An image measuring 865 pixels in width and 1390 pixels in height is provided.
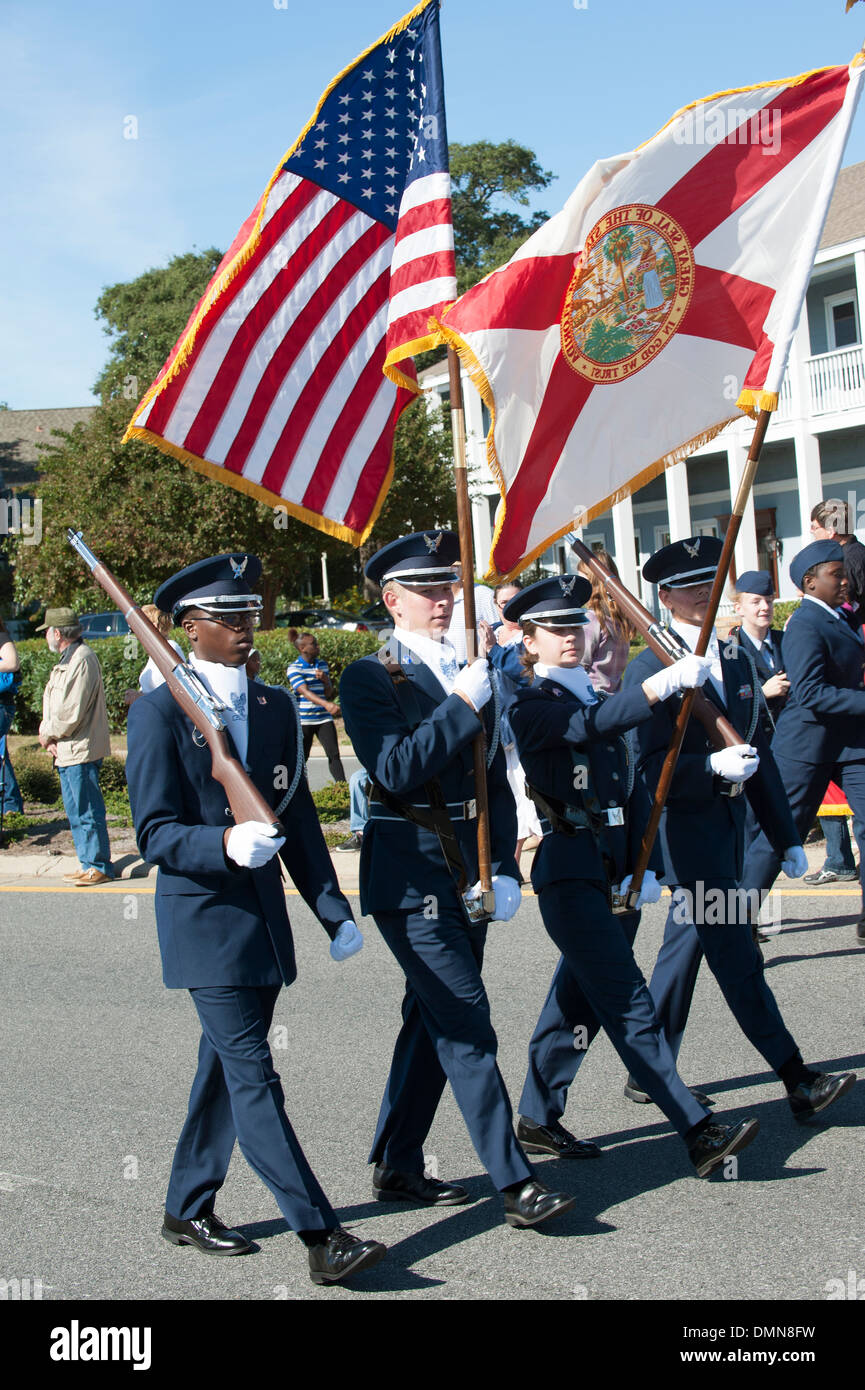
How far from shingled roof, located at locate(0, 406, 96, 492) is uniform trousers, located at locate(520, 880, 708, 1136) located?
53.7 metres

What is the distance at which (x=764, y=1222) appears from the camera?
13.4 ft

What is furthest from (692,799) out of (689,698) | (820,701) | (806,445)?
(806,445)

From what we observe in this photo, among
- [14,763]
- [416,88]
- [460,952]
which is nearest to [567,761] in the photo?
[460,952]

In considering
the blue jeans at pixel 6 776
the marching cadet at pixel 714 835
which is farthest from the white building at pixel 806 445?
the marching cadet at pixel 714 835

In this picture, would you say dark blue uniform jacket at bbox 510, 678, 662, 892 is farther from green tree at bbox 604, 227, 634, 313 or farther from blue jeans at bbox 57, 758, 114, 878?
blue jeans at bbox 57, 758, 114, 878

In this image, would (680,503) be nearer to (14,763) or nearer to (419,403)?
(419,403)

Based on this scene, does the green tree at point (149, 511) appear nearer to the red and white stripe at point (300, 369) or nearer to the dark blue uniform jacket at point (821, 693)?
the dark blue uniform jacket at point (821, 693)

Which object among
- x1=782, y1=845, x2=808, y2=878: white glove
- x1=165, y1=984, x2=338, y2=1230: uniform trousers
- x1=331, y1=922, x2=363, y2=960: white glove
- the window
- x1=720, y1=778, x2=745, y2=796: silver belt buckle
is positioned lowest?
x1=165, y1=984, x2=338, y2=1230: uniform trousers

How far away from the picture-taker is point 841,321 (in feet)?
97.6

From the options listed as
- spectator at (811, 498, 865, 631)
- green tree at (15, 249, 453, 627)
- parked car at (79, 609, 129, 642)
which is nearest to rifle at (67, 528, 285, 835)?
spectator at (811, 498, 865, 631)

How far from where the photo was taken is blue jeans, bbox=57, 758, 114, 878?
10.1 meters

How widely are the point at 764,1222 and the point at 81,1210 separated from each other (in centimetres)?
218

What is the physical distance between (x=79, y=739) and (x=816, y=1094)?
670 centimetres

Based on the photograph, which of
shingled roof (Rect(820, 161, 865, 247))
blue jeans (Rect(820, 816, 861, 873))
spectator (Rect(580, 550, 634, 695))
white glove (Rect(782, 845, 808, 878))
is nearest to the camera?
white glove (Rect(782, 845, 808, 878))
